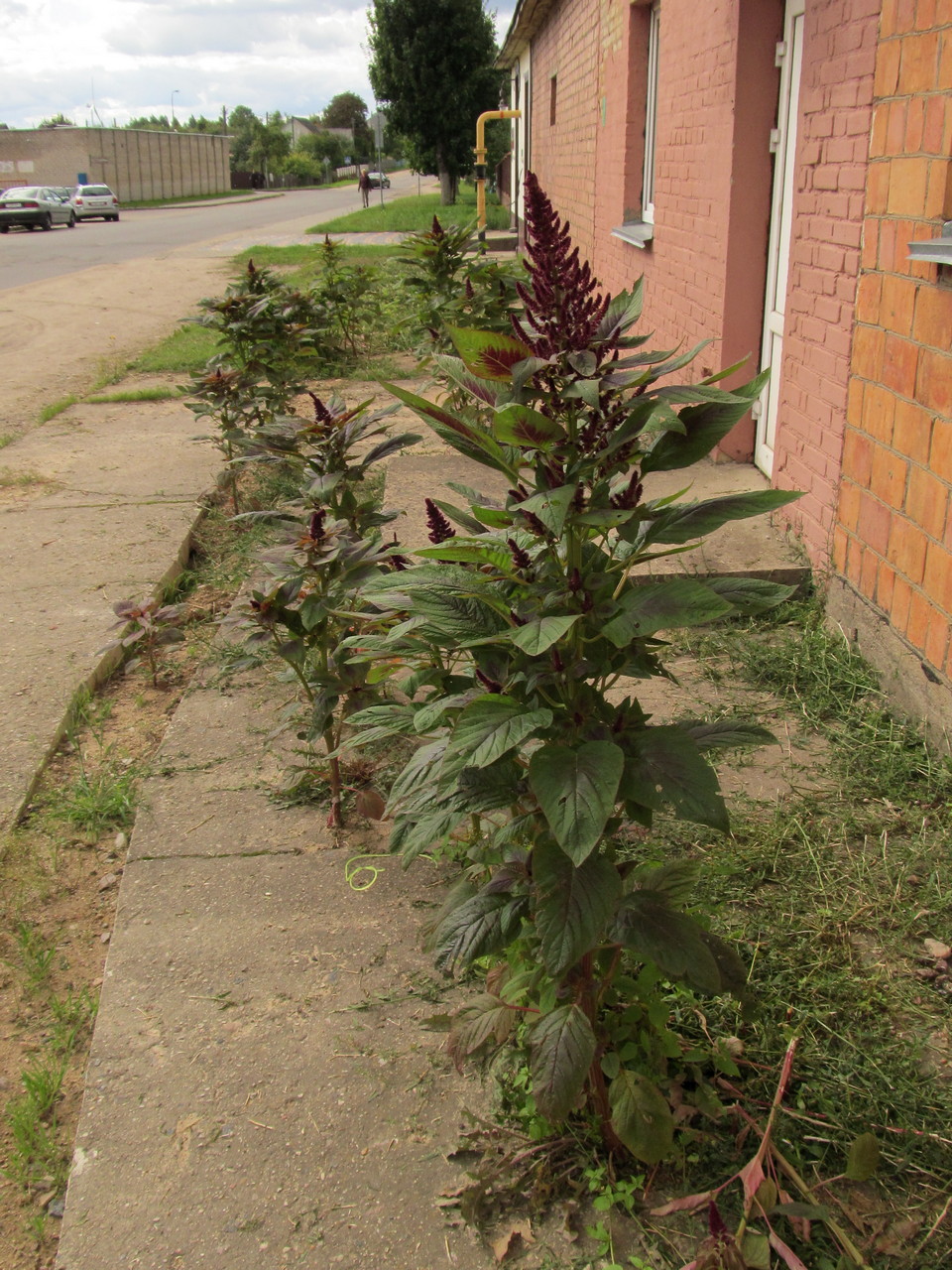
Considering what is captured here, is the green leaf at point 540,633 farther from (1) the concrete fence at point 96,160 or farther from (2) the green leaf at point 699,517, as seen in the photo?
(1) the concrete fence at point 96,160

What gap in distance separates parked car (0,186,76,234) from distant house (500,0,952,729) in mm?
32816

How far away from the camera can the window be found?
25.1 feet

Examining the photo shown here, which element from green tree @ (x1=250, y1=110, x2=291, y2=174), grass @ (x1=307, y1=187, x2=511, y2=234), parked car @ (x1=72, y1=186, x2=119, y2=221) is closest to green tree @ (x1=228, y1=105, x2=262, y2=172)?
green tree @ (x1=250, y1=110, x2=291, y2=174)

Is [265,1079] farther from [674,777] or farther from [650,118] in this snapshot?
[650,118]

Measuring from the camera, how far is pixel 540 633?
4.66 feet

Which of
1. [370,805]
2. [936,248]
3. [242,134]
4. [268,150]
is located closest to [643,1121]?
[370,805]

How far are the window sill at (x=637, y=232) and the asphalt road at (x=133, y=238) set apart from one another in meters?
13.2

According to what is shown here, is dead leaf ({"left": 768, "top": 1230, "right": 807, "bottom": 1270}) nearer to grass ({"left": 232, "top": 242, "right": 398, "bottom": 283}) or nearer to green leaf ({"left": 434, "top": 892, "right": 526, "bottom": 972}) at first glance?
green leaf ({"left": 434, "top": 892, "right": 526, "bottom": 972})

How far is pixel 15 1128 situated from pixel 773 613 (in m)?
2.86

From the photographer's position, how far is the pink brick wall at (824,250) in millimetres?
3408

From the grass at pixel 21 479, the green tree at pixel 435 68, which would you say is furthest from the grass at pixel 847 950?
the green tree at pixel 435 68

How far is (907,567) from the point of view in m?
3.11

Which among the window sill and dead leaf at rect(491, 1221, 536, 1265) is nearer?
dead leaf at rect(491, 1221, 536, 1265)

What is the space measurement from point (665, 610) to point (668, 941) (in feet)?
1.68
